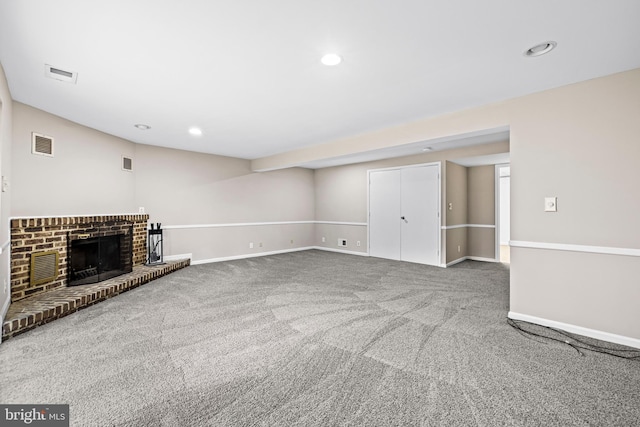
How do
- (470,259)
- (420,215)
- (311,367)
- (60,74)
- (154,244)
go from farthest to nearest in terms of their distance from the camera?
(470,259) < (420,215) < (154,244) < (60,74) < (311,367)

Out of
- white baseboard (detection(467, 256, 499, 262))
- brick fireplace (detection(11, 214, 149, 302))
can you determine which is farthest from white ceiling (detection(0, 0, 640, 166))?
white baseboard (detection(467, 256, 499, 262))

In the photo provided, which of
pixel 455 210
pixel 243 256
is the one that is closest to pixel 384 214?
pixel 455 210

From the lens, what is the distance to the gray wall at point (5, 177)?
2.67m

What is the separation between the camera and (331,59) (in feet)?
7.52

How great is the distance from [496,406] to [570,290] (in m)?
1.76

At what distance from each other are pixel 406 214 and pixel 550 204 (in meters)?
3.50

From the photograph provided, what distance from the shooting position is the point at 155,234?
5.30 meters

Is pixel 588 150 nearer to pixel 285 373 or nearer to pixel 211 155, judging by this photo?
pixel 285 373

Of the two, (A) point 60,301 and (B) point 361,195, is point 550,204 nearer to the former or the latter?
(B) point 361,195

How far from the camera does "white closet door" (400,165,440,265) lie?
585 centimetres

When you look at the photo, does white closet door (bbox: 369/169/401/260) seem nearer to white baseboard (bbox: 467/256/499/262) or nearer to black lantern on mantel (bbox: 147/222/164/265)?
white baseboard (bbox: 467/256/499/262)

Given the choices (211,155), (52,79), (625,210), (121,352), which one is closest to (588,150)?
(625,210)

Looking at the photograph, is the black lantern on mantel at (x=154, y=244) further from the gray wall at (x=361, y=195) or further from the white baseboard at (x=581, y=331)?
the white baseboard at (x=581, y=331)

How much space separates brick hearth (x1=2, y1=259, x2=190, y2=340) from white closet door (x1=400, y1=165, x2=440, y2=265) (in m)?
4.96
